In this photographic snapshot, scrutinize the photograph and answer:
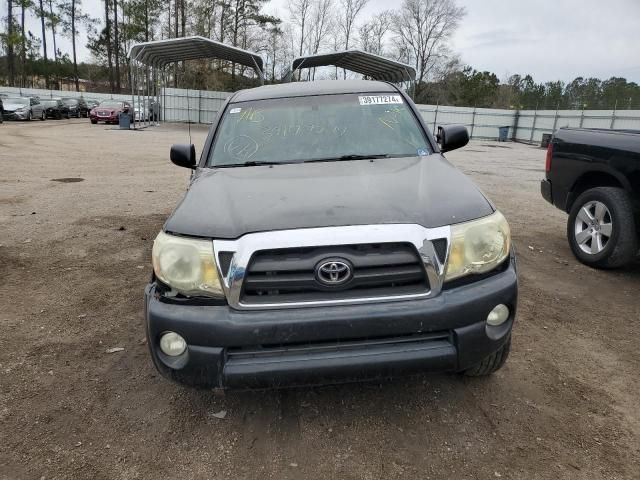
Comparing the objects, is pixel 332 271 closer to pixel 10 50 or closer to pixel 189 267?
pixel 189 267

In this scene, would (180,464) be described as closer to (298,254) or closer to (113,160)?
(298,254)

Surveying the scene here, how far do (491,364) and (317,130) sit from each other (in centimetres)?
198

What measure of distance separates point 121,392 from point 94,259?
268cm

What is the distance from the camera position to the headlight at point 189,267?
7.37ft

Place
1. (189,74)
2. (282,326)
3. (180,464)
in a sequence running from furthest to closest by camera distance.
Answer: (189,74) < (180,464) < (282,326)

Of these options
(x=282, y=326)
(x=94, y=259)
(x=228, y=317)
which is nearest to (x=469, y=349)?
(x=282, y=326)

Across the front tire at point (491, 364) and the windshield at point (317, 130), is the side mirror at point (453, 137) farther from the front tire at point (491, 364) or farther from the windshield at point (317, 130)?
the front tire at point (491, 364)

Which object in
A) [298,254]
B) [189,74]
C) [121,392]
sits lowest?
[121,392]

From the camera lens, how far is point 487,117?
3228 centimetres

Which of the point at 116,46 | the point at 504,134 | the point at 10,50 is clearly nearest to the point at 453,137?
the point at 504,134

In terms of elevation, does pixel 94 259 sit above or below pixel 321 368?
below

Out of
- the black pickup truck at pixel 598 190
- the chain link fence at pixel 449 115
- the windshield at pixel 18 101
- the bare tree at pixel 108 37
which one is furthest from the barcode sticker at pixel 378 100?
the bare tree at pixel 108 37

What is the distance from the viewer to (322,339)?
2.17 metres

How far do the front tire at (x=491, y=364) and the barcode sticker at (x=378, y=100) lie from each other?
82.8 inches
